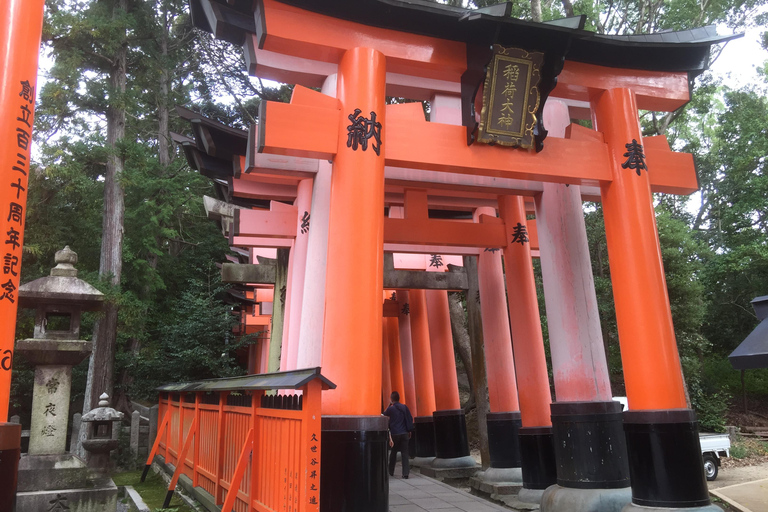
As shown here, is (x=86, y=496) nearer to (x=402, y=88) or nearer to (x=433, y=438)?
(x=402, y=88)

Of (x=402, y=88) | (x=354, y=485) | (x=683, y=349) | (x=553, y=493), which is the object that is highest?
(x=402, y=88)

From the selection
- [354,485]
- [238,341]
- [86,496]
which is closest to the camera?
[354,485]

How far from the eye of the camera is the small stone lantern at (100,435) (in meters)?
10.2

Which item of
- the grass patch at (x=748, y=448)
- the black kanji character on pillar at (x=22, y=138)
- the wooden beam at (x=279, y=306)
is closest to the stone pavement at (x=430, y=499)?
the wooden beam at (x=279, y=306)

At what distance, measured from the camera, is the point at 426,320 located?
14273 mm

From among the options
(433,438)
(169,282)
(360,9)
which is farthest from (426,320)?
(169,282)

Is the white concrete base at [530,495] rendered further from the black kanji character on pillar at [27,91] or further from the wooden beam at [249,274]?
the black kanji character on pillar at [27,91]

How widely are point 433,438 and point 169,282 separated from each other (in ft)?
48.5

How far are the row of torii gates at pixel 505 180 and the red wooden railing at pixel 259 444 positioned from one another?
1.40 ft

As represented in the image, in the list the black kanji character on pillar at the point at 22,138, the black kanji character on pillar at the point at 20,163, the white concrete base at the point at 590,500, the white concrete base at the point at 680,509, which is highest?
the black kanji character on pillar at the point at 22,138

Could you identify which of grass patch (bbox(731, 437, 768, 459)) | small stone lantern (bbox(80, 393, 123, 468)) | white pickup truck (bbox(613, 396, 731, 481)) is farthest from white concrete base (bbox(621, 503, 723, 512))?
grass patch (bbox(731, 437, 768, 459))

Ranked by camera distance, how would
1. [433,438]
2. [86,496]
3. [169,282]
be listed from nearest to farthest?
1. [86,496]
2. [433,438]
3. [169,282]

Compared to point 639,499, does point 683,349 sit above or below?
above

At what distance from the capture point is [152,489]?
34.6 ft
